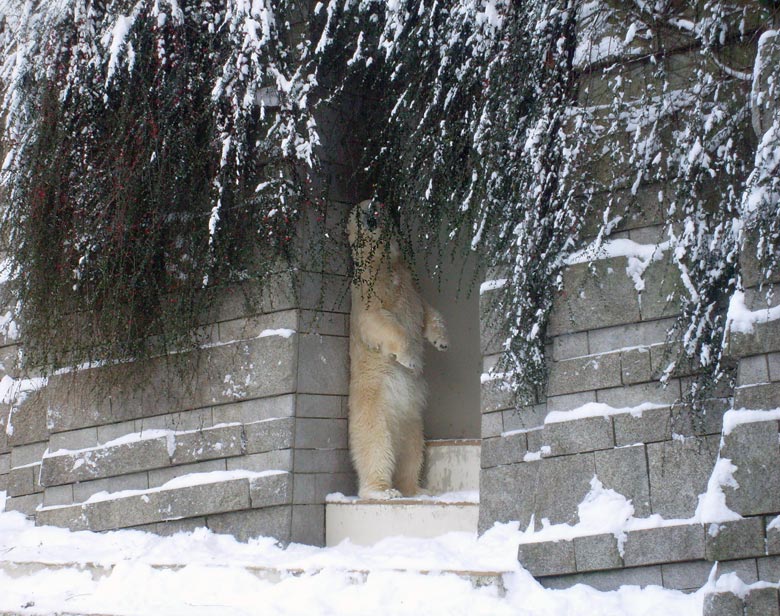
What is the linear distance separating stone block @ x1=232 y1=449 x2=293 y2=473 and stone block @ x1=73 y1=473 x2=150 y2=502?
632mm

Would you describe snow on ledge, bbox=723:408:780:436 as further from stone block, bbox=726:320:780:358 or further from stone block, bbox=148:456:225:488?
stone block, bbox=148:456:225:488

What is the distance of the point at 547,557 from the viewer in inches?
158

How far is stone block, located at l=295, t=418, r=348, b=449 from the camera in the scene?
16.7 ft

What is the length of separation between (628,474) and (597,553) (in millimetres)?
329

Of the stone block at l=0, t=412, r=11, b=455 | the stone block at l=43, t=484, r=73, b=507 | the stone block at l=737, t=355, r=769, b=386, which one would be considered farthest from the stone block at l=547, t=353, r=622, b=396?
the stone block at l=0, t=412, r=11, b=455

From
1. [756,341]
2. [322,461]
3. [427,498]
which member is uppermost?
[756,341]

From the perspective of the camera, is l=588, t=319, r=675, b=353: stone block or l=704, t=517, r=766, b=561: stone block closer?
l=704, t=517, r=766, b=561: stone block

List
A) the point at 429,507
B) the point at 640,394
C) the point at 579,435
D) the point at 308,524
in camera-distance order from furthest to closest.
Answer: the point at 308,524 < the point at 429,507 < the point at 579,435 < the point at 640,394

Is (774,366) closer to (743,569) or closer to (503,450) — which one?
(743,569)

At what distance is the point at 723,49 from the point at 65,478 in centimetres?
424

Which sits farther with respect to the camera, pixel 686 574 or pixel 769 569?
pixel 686 574

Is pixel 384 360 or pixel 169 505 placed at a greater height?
pixel 384 360

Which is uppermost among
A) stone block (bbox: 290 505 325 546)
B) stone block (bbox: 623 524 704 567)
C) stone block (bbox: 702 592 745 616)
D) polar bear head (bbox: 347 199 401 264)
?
polar bear head (bbox: 347 199 401 264)

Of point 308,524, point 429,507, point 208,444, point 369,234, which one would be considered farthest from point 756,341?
point 208,444
